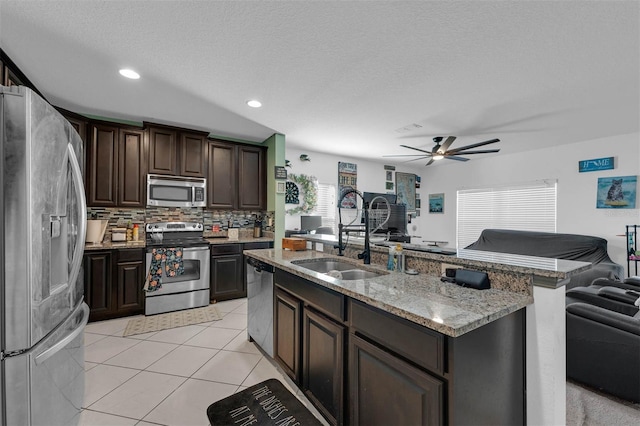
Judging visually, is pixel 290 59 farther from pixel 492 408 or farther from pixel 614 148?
pixel 614 148

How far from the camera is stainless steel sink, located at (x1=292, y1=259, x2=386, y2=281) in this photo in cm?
203

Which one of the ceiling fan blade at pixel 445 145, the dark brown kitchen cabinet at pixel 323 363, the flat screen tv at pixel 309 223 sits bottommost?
the dark brown kitchen cabinet at pixel 323 363

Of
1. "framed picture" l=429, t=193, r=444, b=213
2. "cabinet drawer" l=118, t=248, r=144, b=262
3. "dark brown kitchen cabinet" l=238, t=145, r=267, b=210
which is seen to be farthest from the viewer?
"framed picture" l=429, t=193, r=444, b=213

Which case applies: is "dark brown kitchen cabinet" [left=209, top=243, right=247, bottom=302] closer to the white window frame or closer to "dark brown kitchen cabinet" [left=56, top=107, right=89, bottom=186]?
"dark brown kitchen cabinet" [left=56, top=107, right=89, bottom=186]

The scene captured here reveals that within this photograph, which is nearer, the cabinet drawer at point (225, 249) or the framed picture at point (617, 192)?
the cabinet drawer at point (225, 249)

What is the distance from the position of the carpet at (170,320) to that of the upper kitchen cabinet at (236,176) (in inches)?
60.2

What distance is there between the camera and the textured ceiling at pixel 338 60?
1637 mm

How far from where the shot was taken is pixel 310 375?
1723 mm

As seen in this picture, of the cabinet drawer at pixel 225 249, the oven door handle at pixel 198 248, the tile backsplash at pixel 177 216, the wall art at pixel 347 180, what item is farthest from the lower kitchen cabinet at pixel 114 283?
the wall art at pixel 347 180

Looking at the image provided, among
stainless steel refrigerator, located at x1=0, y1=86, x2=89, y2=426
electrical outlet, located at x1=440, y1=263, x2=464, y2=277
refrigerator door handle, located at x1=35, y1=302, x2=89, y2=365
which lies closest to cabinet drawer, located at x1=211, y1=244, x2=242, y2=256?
refrigerator door handle, located at x1=35, y1=302, x2=89, y2=365

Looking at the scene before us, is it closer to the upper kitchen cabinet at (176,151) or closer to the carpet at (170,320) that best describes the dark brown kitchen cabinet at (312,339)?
the carpet at (170,320)

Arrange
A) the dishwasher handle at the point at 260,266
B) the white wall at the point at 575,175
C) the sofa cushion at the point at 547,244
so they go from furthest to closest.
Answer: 1. the white wall at the point at 575,175
2. the sofa cushion at the point at 547,244
3. the dishwasher handle at the point at 260,266

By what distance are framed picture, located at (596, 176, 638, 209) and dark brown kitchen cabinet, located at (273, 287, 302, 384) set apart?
521cm

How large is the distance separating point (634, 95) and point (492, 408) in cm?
355
